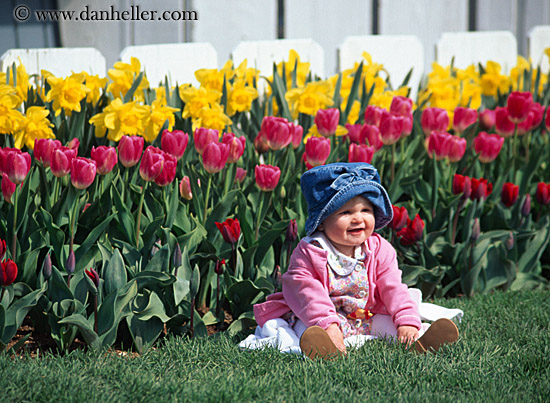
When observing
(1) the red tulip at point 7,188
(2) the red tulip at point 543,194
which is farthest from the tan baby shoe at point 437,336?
(1) the red tulip at point 7,188

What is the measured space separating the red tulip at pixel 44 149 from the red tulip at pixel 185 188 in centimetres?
50

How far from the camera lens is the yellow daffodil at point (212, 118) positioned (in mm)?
3229

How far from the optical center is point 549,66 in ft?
20.1

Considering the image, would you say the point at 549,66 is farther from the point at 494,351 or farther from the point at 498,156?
the point at 494,351

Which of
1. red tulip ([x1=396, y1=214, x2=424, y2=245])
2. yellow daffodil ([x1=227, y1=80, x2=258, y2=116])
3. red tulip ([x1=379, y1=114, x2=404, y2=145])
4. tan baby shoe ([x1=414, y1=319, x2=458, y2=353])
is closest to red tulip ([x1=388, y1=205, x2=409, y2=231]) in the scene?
red tulip ([x1=396, y1=214, x2=424, y2=245])

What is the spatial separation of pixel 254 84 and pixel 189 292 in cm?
152

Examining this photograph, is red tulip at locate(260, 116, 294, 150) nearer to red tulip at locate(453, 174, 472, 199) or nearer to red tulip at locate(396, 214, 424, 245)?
red tulip at locate(396, 214, 424, 245)

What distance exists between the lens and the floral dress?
247 centimetres

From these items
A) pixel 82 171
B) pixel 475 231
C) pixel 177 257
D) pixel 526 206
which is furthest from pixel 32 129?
pixel 526 206

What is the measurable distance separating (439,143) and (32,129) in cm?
177

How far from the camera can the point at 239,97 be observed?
3.51 meters

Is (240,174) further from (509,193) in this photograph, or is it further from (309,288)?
(509,193)

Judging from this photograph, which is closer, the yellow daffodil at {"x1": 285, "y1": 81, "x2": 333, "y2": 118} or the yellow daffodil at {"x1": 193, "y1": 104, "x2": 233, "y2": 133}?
the yellow daffodil at {"x1": 193, "y1": 104, "x2": 233, "y2": 133}

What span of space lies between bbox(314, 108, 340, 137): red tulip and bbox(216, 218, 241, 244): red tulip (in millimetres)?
859
